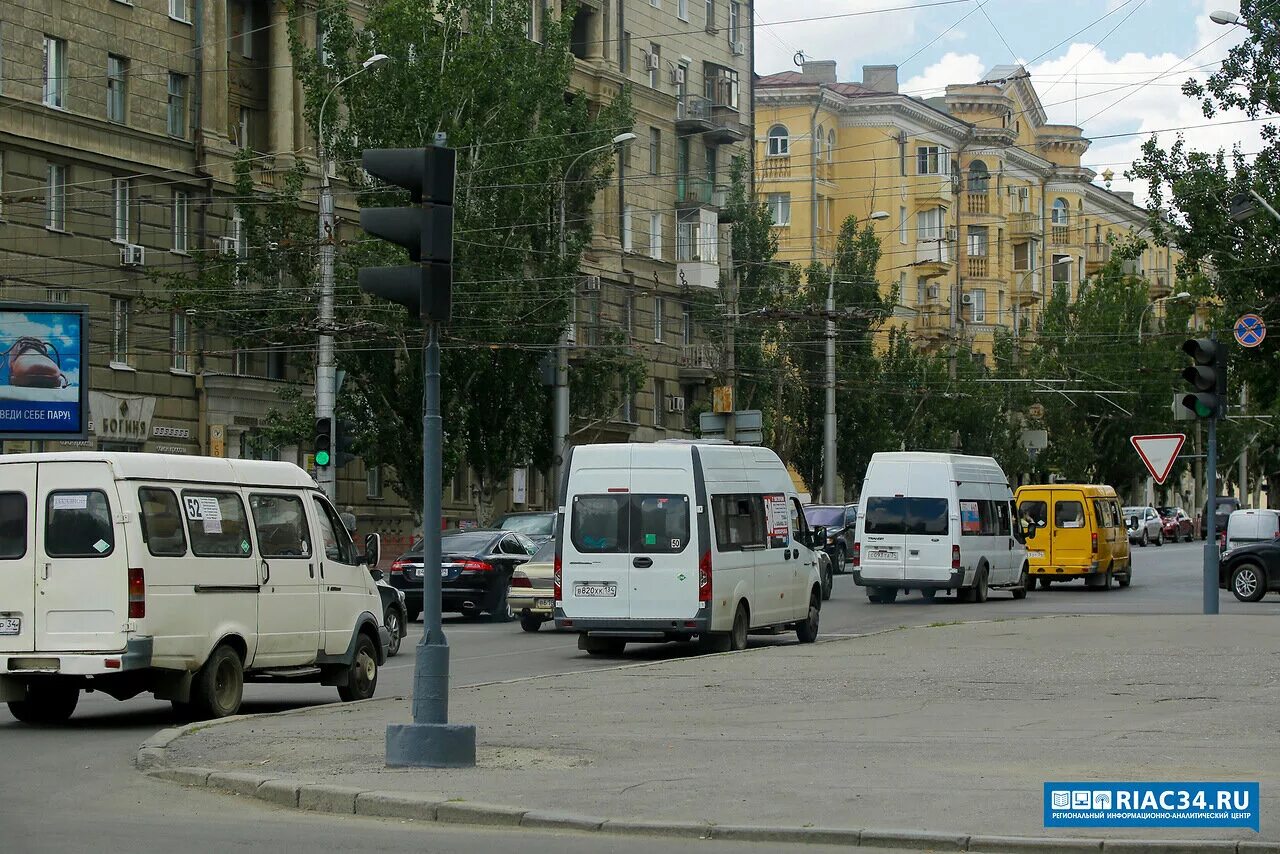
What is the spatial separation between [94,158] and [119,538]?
2752cm

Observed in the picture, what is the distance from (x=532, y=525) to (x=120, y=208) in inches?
512

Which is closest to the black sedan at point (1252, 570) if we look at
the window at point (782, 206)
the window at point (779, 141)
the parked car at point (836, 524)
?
the parked car at point (836, 524)

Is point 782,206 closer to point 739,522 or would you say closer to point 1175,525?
point 1175,525

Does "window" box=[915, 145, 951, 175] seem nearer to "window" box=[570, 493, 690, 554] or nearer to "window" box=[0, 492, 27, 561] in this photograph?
"window" box=[570, 493, 690, 554]

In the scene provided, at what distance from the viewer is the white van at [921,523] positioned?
34312mm

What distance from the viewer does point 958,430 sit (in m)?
73.2

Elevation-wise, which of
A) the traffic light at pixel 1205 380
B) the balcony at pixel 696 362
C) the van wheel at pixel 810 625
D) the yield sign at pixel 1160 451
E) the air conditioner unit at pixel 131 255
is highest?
the air conditioner unit at pixel 131 255

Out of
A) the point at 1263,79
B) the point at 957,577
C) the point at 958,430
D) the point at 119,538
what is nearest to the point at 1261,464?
the point at 958,430

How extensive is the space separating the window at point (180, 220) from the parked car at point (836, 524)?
→ 15.8m

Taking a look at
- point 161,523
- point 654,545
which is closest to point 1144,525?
point 654,545

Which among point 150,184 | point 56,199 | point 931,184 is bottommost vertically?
point 56,199

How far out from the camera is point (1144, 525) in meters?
76.8

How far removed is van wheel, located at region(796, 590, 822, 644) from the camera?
2539 centimetres

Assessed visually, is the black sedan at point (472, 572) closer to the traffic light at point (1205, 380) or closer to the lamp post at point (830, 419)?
the traffic light at point (1205, 380)
